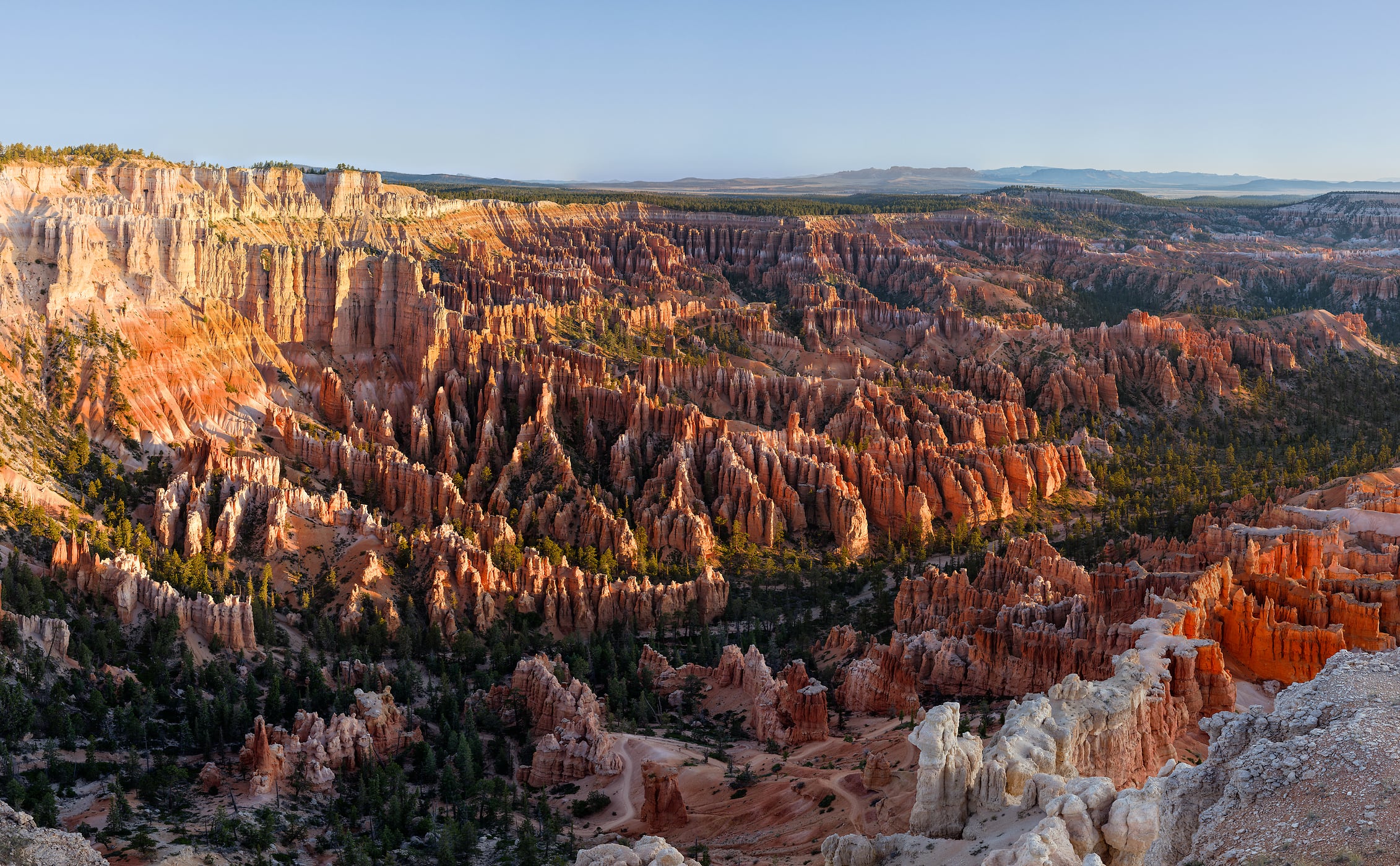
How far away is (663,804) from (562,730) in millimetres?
6466

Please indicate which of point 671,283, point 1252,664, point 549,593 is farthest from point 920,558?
point 671,283

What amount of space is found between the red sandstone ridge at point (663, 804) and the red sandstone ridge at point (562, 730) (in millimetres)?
3650

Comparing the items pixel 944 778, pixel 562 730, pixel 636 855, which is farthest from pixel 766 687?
pixel 636 855

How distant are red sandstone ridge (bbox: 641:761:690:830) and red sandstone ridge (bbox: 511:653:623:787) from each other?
3.65m

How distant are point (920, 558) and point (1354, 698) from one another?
46486mm

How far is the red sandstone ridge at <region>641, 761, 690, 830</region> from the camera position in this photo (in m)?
31.5

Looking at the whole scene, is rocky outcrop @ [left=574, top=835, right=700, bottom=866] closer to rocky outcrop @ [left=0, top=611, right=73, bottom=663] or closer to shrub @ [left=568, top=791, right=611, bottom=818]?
shrub @ [left=568, top=791, right=611, bottom=818]

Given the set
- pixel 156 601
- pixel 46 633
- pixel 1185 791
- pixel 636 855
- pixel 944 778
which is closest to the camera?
pixel 1185 791

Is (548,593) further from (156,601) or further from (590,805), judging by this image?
(590,805)

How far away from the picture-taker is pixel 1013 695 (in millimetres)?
36906

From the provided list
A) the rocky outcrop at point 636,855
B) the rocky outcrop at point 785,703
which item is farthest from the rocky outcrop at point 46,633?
the rocky outcrop at point 636,855

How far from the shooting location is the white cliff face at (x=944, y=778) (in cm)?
2206

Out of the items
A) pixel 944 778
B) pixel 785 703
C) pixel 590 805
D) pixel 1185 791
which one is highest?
pixel 1185 791

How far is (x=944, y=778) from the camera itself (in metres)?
22.3
